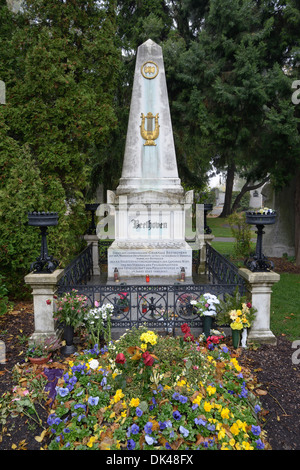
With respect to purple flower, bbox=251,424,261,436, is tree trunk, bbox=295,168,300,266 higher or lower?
higher

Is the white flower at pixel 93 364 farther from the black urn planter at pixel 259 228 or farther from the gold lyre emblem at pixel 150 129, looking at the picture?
the gold lyre emblem at pixel 150 129

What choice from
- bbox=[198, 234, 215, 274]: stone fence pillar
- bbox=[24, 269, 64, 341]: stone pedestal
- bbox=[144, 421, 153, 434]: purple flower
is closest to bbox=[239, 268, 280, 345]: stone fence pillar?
bbox=[144, 421, 153, 434]: purple flower

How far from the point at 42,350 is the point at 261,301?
3.39 metres

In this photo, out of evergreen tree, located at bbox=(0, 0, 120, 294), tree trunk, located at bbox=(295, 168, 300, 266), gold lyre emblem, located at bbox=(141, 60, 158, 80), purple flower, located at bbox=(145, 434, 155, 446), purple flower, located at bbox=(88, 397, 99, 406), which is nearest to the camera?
purple flower, located at bbox=(145, 434, 155, 446)

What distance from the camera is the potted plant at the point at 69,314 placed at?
4.70 metres

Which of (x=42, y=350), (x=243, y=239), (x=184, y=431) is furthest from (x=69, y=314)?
(x=243, y=239)

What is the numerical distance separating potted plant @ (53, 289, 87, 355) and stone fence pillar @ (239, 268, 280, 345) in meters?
2.63

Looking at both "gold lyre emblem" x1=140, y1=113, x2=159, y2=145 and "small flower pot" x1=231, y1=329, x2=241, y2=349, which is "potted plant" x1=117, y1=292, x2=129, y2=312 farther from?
"gold lyre emblem" x1=140, y1=113, x2=159, y2=145

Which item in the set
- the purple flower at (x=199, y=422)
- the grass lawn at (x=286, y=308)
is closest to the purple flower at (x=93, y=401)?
the purple flower at (x=199, y=422)

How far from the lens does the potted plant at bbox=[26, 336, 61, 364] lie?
4.38m

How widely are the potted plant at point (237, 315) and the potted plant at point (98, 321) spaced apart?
1.73m

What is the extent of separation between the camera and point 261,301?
5.04m
